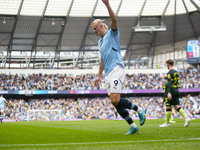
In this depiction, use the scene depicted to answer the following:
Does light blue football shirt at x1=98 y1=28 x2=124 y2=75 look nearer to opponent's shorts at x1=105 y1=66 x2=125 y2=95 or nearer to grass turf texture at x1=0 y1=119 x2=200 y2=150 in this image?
opponent's shorts at x1=105 y1=66 x2=125 y2=95

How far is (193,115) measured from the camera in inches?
1137

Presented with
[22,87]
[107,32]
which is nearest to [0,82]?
[22,87]

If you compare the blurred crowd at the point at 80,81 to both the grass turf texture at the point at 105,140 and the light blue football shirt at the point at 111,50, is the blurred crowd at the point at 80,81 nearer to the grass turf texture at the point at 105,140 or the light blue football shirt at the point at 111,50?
the grass turf texture at the point at 105,140

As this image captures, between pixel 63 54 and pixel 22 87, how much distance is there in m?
8.67

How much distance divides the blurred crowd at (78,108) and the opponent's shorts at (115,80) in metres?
26.4

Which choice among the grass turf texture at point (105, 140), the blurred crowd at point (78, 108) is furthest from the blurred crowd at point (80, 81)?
the grass turf texture at point (105, 140)

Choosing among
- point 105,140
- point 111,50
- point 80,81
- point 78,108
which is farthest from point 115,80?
point 80,81

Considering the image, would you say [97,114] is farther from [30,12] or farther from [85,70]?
[30,12]

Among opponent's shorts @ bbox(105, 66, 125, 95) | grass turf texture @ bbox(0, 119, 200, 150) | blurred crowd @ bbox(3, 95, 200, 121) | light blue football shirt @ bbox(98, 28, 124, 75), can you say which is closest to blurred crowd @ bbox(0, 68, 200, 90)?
blurred crowd @ bbox(3, 95, 200, 121)

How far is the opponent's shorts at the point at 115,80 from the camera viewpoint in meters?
5.71

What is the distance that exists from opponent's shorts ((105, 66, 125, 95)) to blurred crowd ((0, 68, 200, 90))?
112 ft

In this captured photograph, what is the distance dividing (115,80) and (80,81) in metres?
36.3

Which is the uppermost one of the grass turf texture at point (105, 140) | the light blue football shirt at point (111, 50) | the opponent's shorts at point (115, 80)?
the light blue football shirt at point (111, 50)

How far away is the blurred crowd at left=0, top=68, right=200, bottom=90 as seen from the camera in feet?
129
